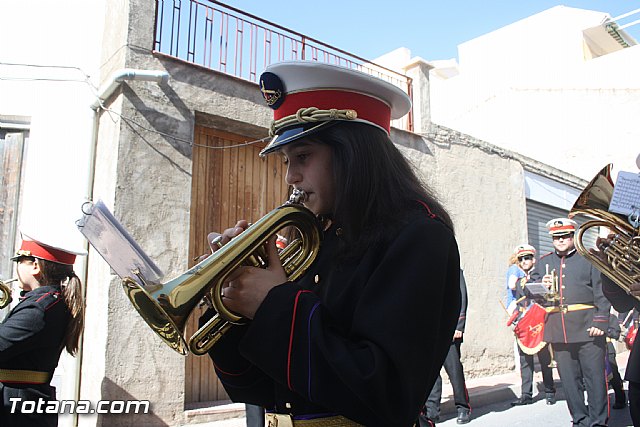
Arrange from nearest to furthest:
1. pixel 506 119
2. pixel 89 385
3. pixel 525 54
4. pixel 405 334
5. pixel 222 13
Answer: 1. pixel 405 334
2. pixel 89 385
3. pixel 222 13
4. pixel 506 119
5. pixel 525 54

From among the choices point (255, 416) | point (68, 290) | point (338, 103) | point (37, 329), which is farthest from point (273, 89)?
point (255, 416)

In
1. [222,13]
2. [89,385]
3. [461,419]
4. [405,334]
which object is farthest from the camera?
[222,13]

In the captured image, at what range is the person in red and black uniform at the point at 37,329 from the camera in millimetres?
3232

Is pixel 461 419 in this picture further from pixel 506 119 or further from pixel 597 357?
pixel 506 119

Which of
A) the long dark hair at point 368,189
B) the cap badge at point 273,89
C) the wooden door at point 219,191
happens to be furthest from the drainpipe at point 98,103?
the long dark hair at point 368,189

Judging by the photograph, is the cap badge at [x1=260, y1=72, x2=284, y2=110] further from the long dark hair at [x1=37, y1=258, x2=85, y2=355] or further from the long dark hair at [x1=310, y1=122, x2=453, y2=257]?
the long dark hair at [x1=37, y1=258, x2=85, y2=355]

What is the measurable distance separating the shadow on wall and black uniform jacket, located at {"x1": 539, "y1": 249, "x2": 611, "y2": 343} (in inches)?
178

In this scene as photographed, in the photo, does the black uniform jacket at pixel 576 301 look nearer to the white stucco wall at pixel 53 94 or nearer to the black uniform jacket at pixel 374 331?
the black uniform jacket at pixel 374 331

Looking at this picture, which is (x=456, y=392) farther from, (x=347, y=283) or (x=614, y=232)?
(x=347, y=283)

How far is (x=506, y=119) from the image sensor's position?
17203 millimetres

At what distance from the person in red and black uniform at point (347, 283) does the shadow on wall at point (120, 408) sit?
3704 millimetres

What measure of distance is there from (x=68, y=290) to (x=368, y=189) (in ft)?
9.47

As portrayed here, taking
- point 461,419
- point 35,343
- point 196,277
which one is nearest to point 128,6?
point 35,343

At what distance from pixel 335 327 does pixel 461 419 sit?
211 inches
